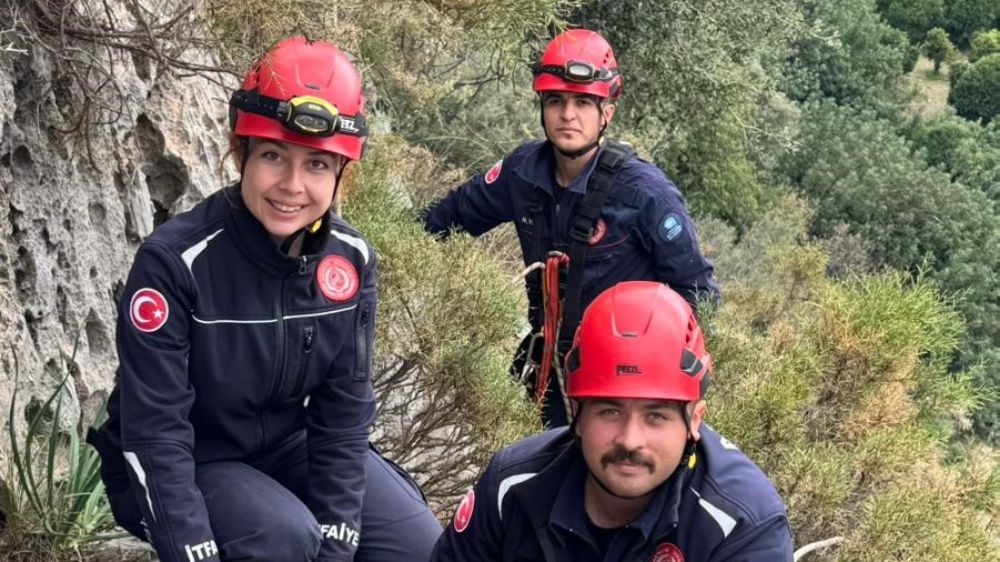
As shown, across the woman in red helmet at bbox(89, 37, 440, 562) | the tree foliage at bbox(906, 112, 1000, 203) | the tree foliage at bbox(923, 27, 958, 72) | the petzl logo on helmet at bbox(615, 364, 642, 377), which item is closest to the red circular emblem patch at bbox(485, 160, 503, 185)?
the woman in red helmet at bbox(89, 37, 440, 562)

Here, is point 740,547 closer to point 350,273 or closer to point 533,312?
point 350,273

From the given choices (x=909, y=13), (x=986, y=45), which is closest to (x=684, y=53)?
(x=986, y=45)

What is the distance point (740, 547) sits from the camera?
10.0 ft

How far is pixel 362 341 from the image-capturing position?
3.77 m

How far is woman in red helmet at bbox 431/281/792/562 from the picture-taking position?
310 centimetres

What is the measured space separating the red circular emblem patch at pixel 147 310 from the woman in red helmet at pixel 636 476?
0.98m

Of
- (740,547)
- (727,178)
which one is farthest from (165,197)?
(727,178)

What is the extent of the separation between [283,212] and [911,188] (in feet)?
133

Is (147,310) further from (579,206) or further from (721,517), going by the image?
(579,206)

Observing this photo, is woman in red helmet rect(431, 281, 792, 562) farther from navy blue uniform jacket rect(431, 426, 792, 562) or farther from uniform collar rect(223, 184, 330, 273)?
uniform collar rect(223, 184, 330, 273)

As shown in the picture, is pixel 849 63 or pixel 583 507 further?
pixel 849 63

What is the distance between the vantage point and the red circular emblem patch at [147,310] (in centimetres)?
331

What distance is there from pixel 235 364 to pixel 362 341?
1.45ft

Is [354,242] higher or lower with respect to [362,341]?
higher
